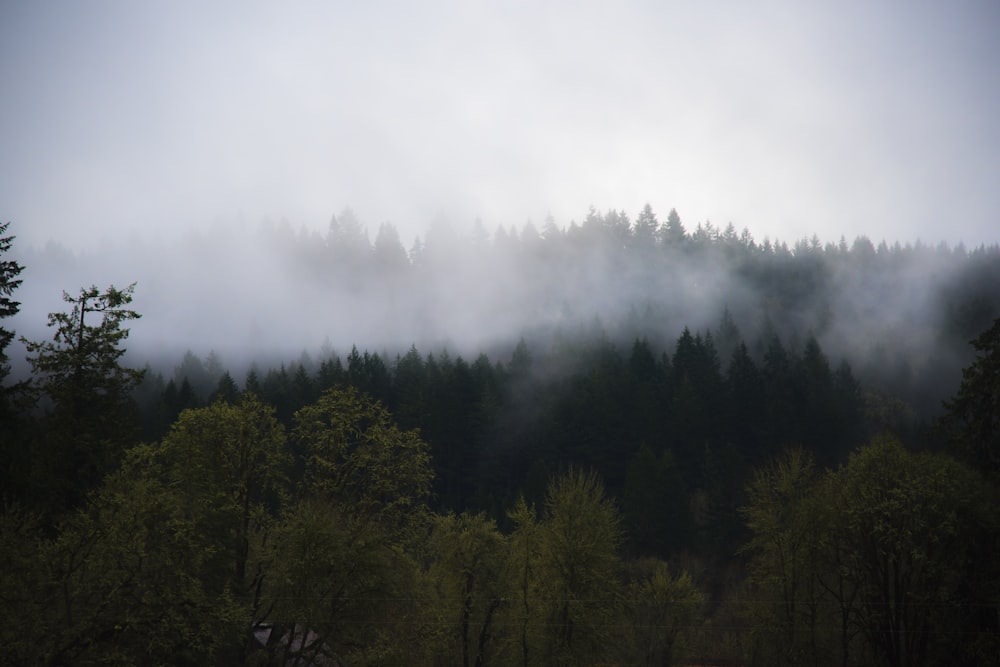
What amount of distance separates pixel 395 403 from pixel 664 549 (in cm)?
3856

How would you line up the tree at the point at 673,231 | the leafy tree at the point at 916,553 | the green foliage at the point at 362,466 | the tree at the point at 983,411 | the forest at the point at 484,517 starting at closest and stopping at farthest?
the forest at the point at 484,517, the leafy tree at the point at 916,553, the green foliage at the point at 362,466, the tree at the point at 983,411, the tree at the point at 673,231

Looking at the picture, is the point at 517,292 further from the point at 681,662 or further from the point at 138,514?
the point at 138,514

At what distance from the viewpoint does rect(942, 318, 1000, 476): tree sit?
46.9 metres

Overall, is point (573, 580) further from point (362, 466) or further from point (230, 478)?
point (230, 478)

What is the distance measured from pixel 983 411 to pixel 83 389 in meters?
50.1

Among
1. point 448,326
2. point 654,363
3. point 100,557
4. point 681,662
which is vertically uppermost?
point 448,326

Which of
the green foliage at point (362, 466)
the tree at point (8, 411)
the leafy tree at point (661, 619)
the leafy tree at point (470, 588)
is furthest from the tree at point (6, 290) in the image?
the leafy tree at point (661, 619)

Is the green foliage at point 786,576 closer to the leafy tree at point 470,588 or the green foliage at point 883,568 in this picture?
the green foliage at point 883,568

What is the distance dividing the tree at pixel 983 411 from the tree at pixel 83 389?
47.0 metres

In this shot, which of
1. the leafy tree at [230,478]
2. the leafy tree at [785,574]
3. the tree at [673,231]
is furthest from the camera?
the tree at [673,231]

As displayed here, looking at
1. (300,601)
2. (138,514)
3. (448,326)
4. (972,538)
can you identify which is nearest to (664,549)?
(972,538)

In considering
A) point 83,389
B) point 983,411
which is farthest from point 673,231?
point 83,389

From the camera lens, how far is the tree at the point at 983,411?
46875mm

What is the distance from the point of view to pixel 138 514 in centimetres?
3120
